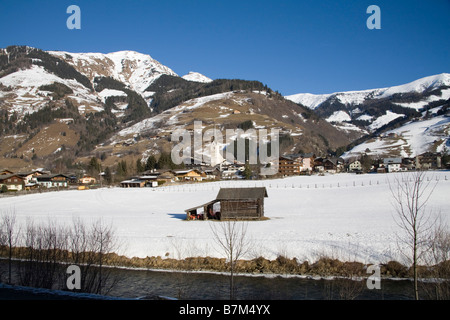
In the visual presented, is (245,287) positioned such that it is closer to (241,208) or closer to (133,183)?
(241,208)

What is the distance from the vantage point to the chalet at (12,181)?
3794 inches

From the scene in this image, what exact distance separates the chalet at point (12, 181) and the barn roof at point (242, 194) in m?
A: 81.2

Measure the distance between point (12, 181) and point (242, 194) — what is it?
86.9 metres

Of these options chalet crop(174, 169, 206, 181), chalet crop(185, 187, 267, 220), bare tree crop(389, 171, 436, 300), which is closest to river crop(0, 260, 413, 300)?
bare tree crop(389, 171, 436, 300)

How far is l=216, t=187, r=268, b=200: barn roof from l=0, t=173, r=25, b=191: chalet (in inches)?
3197

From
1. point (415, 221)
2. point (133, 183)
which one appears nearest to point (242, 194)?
point (415, 221)

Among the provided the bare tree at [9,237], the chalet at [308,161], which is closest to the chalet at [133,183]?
the bare tree at [9,237]

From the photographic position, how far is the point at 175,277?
23672 mm

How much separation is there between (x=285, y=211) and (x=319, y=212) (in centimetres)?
465

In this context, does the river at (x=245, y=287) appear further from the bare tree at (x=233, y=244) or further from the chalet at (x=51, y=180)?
the chalet at (x=51, y=180)

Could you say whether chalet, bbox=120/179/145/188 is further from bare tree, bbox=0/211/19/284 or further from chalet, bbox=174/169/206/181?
bare tree, bbox=0/211/19/284

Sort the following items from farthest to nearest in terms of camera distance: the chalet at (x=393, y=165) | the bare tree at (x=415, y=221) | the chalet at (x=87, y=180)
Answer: the chalet at (x=393, y=165) < the chalet at (x=87, y=180) < the bare tree at (x=415, y=221)
